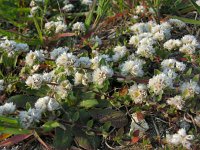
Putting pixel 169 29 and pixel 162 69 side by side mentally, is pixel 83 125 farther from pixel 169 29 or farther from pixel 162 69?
pixel 169 29

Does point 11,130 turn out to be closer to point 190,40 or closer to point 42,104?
point 42,104

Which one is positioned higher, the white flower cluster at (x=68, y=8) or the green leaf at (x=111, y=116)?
the white flower cluster at (x=68, y=8)

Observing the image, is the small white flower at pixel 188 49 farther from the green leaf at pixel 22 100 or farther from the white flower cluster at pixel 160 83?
the green leaf at pixel 22 100

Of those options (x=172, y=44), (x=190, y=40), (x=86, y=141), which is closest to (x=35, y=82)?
(x=86, y=141)

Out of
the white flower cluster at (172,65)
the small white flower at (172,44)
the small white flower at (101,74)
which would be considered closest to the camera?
the small white flower at (101,74)

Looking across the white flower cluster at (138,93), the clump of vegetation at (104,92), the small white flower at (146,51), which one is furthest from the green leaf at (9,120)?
the small white flower at (146,51)

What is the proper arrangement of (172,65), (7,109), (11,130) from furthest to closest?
1. (172,65)
2. (7,109)
3. (11,130)

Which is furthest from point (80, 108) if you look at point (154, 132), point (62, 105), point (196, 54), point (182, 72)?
point (196, 54)
